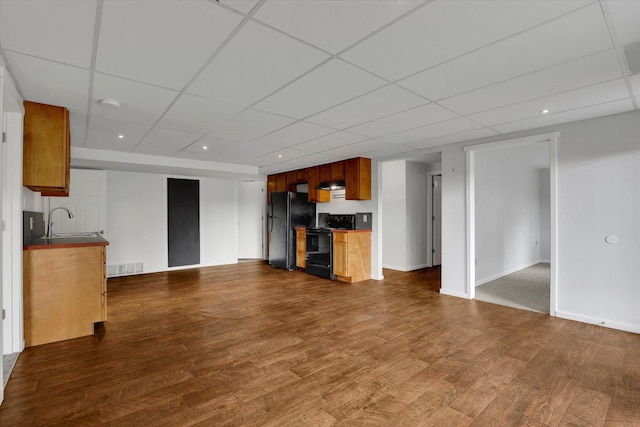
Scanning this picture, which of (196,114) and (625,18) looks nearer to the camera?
(625,18)

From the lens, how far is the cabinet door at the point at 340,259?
5449mm

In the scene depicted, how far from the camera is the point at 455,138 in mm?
4266

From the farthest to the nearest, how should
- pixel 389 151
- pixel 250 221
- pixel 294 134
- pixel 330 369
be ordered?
pixel 250 221
pixel 389 151
pixel 294 134
pixel 330 369

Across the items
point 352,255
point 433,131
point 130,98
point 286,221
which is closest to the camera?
point 130,98

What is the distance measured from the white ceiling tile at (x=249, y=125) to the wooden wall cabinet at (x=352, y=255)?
2.44 metres

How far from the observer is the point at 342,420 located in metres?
1.77

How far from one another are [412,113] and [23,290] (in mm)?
4165

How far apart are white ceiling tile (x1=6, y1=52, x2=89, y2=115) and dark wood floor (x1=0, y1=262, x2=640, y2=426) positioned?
90.4 inches

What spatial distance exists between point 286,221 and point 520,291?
4.49 meters

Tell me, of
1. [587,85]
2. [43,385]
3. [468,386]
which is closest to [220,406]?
[43,385]

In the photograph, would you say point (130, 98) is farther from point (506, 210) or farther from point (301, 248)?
point (506, 210)

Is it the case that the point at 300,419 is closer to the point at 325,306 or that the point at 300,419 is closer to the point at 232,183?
the point at 325,306

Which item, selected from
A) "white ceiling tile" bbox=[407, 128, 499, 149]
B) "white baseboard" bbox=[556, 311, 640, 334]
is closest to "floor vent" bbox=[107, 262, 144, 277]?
"white ceiling tile" bbox=[407, 128, 499, 149]

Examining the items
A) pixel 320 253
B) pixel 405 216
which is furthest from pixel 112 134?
pixel 405 216
